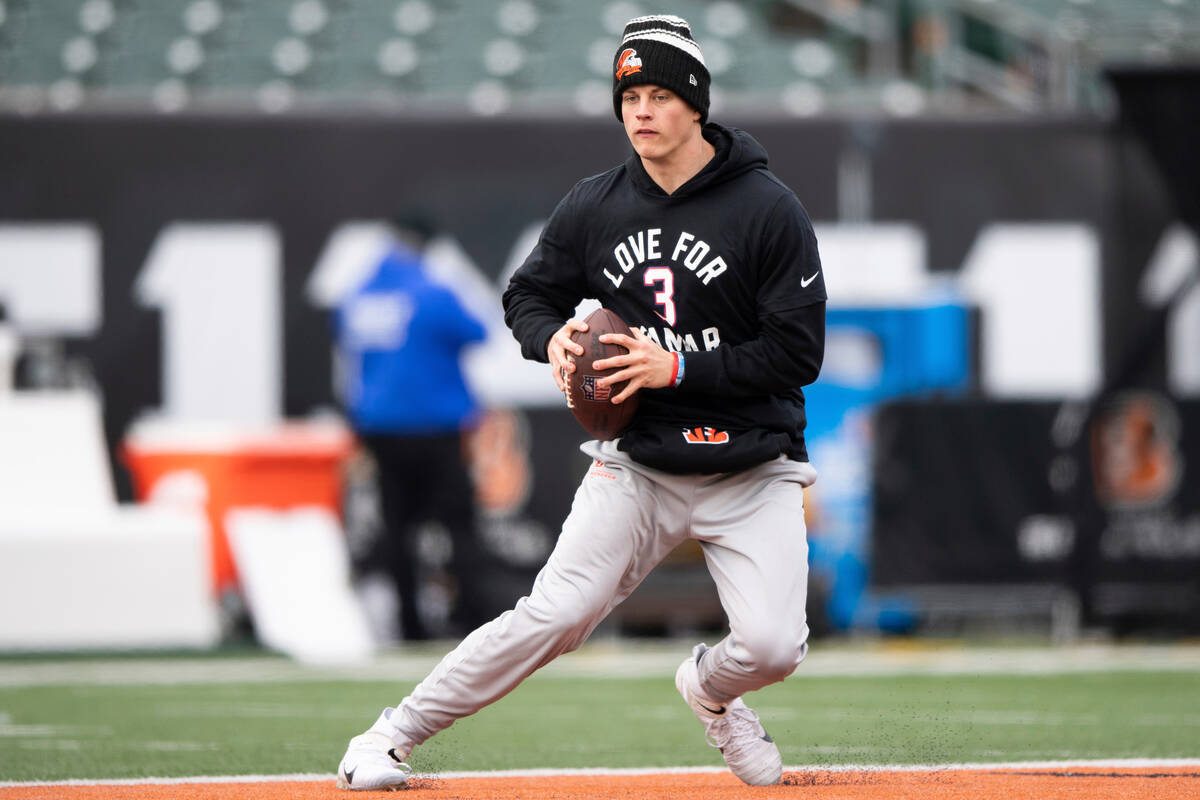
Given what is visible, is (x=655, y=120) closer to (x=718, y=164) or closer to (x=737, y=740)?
(x=718, y=164)

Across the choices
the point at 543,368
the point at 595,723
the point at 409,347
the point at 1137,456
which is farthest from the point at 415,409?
the point at 1137,456

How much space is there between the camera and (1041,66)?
40.7ft

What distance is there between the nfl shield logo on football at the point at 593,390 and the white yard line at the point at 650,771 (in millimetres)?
1239

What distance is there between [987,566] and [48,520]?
560 cm

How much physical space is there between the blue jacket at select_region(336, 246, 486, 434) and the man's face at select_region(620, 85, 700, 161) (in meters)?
5.89

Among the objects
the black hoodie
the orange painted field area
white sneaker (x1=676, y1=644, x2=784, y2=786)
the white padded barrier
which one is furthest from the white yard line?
the white padded barrier

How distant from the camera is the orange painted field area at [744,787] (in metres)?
4.72

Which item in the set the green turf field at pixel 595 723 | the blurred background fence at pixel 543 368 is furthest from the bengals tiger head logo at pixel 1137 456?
the green turf field at pixel 595 723

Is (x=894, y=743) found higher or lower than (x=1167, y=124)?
lower

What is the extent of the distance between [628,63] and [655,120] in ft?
0.57

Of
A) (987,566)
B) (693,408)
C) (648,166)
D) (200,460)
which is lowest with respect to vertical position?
(987,566)

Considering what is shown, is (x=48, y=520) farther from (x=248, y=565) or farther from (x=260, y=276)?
(x=260, y=276)

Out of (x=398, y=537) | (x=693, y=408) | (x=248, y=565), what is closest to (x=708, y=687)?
(x=693, y=408)

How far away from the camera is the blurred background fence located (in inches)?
424
